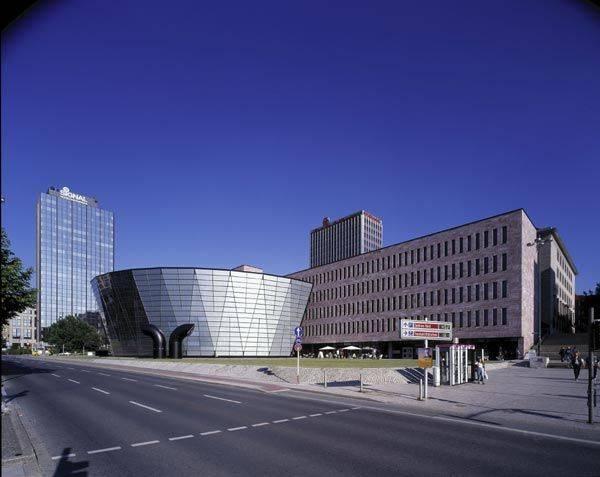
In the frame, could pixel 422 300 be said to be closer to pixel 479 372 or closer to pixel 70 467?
pixel 479 372

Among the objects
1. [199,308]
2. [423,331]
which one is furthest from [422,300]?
[423,331]

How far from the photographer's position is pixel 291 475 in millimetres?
8914

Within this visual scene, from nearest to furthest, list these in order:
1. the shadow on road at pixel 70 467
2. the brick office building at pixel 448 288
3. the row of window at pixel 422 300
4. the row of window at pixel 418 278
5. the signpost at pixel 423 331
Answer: the shadow on road at pixel 70 467 → the signpost at pixel 423 331 → the brick office building at pixel 448 288 → the row of window at pixel 422 300 → the row of window at pixel 418 278

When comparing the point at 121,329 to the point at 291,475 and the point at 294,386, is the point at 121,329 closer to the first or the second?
the point at 294,386

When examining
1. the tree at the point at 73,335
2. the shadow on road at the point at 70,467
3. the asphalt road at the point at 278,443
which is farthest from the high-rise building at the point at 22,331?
the shadow on road at the point at 70,467

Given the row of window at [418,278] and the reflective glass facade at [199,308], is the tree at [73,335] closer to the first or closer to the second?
the reflective glass facade at [199,308]

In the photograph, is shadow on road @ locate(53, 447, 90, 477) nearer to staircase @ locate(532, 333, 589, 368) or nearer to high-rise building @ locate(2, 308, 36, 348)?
staircase @ locate(532, 333, 589, 368)

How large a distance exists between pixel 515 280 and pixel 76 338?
10285 centimetres

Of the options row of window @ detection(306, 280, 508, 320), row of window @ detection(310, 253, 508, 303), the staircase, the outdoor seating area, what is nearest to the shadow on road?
the staircase

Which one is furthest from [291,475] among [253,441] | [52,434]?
[52,434]

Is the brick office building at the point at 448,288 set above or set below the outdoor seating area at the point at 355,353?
above

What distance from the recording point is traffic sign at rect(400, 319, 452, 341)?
23.4 meters

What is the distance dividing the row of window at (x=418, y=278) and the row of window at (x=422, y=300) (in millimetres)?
1635

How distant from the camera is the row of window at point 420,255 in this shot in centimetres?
6469
